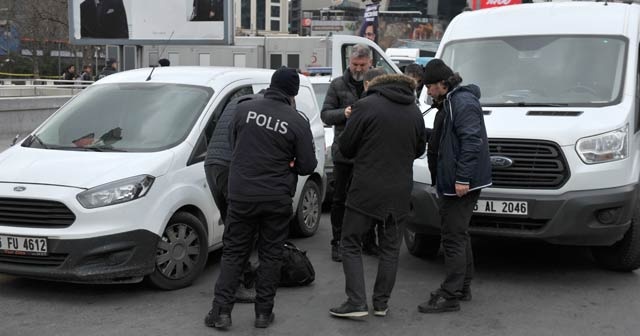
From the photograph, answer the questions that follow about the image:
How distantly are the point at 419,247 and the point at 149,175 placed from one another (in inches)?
110

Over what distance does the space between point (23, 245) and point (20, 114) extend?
12.0m

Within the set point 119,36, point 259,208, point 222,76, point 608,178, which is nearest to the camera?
point 259,208

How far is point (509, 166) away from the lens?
5984mm

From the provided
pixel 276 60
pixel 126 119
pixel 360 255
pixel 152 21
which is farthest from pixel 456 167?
pixel 276 60

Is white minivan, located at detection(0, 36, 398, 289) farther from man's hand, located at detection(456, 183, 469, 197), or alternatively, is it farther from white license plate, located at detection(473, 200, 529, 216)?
white license plate, located at detection(473, 200, 529, 216)

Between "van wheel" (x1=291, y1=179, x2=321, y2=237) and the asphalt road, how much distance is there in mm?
1104

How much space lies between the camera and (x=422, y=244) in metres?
7.07

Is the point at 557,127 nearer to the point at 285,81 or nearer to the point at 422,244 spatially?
the point at 422,244

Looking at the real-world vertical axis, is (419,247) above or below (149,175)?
below

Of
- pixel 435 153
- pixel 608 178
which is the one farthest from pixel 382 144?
pixel 608 178

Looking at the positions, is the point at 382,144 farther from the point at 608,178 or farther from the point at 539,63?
the point at 539,63

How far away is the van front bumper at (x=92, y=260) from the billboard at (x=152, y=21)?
7734mm

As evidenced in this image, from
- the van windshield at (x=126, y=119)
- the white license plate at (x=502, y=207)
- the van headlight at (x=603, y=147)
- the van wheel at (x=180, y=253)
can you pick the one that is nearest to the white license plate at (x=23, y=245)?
the van wheel at (x=180, y=253)

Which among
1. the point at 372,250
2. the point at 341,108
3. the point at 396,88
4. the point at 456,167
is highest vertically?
the point at 396,88
